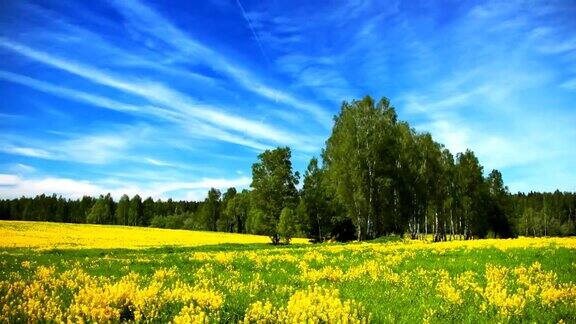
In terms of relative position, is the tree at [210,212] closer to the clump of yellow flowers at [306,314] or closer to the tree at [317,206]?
the tree at [317,206]

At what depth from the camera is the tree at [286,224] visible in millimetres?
60594

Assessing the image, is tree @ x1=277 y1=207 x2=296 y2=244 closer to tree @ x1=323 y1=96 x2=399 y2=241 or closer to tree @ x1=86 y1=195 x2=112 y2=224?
tree @ x1=323 y1=96 x2=399 y2=241

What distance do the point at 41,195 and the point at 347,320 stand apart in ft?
676

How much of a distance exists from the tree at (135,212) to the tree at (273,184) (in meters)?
117

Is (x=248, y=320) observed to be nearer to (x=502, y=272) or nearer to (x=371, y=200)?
(x=502, y=272)

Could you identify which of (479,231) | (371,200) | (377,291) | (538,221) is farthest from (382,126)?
(538,221)

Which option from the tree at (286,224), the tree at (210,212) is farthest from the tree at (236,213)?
the tree at (286,224)

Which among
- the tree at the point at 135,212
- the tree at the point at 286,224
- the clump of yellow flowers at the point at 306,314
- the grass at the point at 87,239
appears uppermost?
the tree at the point at 135,212

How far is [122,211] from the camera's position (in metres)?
172

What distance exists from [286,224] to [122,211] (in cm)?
12765

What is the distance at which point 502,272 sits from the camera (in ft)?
42.0

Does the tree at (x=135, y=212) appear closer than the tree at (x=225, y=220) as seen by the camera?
No

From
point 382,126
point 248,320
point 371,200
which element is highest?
point 382,126

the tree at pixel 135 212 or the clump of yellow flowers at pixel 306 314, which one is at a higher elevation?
the tree at pixel 135 212
